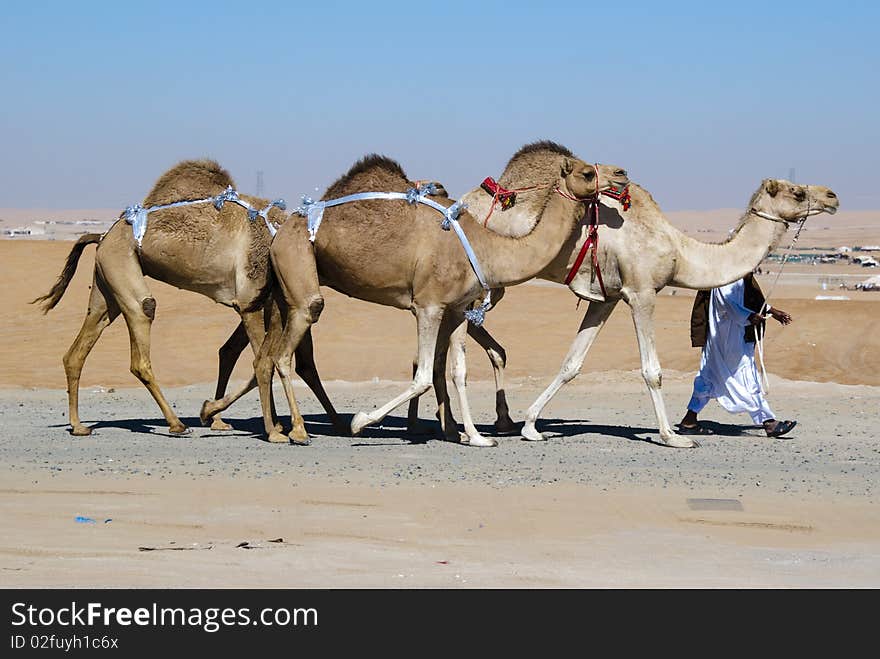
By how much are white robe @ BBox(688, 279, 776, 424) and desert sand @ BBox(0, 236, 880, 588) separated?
416 mm

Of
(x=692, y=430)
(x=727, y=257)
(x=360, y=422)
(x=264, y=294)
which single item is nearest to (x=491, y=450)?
(x=360, y=422)

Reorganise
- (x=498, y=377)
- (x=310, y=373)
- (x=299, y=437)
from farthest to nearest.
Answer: (x=498, y=377) < (x=310, y=373) < (x=299, y=437)

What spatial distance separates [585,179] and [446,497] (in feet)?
11.6

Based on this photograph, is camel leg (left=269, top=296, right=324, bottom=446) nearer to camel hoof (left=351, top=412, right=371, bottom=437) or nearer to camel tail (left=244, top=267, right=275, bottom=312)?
camel tail (left=244, top=267, right=275, bottom=312)

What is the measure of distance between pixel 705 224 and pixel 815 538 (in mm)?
141606

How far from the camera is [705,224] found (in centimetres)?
14700

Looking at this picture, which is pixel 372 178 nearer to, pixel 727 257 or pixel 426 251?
pixel 426 251

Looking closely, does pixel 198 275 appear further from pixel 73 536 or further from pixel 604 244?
pixel 73 536

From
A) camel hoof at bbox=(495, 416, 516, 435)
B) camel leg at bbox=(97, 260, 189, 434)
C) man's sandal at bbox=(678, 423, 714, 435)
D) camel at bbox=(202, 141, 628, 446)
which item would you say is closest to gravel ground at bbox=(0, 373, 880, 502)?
man's sandal at bbox=(678, 423, 714, 435)

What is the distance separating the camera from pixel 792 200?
1241cm

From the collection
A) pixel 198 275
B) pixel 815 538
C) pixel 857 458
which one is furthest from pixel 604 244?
pixel 815 538

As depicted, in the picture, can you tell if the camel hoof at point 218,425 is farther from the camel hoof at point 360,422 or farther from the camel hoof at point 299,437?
the camel hoof at point 360,422

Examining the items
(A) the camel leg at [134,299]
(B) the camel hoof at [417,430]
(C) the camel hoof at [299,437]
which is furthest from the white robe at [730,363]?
(A) the camel leg at [134,299]

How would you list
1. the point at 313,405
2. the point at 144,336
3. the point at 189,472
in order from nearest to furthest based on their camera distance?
the point at 189,472 < the point at 144,336 < the point at 313,405
